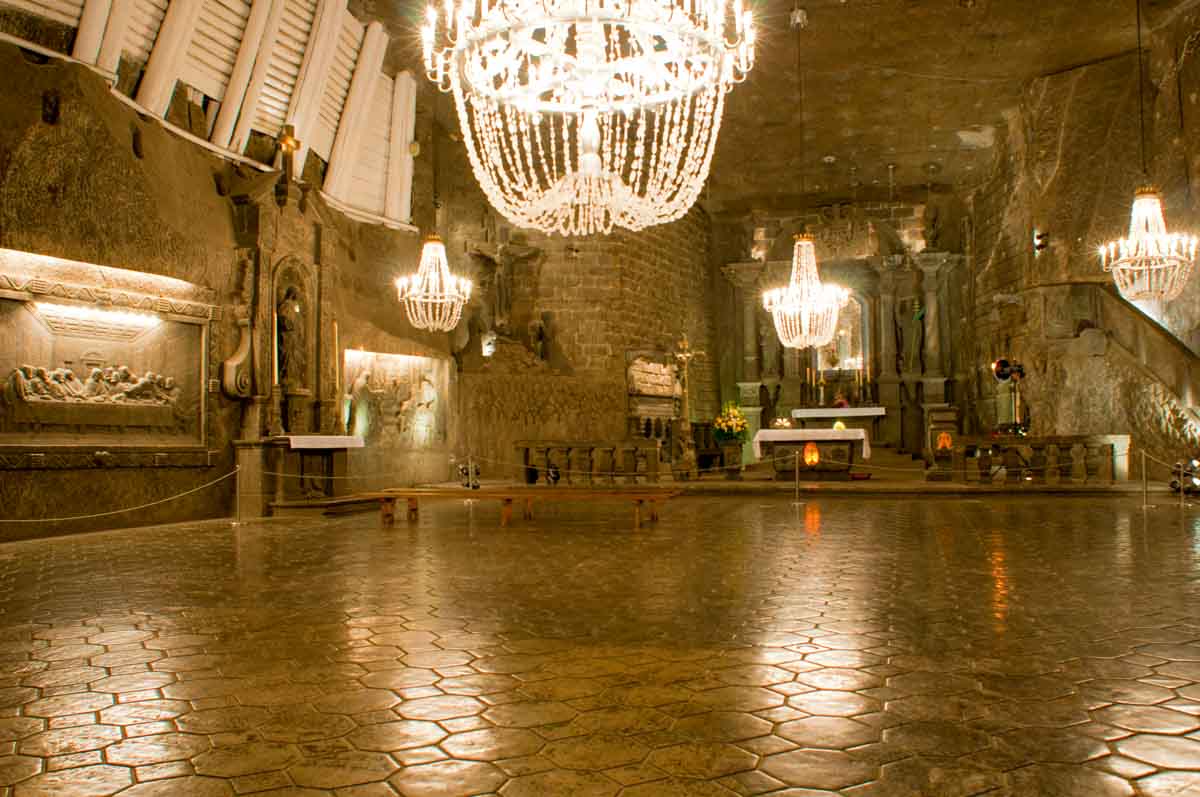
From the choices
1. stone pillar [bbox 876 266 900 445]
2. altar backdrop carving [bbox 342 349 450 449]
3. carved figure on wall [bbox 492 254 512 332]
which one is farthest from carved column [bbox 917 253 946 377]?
altar backdrop carving [bbox 342 349 450 449]

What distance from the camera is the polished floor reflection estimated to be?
219cm

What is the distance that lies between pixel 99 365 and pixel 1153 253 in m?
11.3

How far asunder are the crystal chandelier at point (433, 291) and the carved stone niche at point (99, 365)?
2989mm

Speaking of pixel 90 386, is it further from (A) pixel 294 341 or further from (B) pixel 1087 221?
(B) pixel 1087 221

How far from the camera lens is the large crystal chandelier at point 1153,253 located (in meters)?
9.34

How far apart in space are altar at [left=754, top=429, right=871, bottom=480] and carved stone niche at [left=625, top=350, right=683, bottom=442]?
8.81 feet

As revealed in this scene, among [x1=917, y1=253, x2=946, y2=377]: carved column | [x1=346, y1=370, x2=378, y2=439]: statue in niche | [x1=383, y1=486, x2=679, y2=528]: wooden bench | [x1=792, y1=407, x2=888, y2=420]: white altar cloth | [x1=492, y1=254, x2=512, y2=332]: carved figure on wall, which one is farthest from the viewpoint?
[x1=917, y1=253, x2=946, y2=377]: carved column

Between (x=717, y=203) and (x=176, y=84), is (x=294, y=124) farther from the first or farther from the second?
(x=717, y=203)

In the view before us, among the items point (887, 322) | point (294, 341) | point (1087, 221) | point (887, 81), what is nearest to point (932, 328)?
point (887, 322)

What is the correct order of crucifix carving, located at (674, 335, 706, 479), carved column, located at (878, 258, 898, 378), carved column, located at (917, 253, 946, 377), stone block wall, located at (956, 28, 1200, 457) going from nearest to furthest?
stone block wall, located at (956, 28, 1200, 457), crucifix carving, located at (674, 335, 706, 479), carved column, located at (917, 253, 946, 377), carved column, located at (878, 258, 898, 378)

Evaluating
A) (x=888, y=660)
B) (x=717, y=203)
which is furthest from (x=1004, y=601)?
(x=717, y=203)

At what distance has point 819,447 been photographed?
13.1 metres

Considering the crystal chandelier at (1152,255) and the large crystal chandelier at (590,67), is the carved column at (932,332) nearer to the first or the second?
the crystal chandelier at (1152,255)

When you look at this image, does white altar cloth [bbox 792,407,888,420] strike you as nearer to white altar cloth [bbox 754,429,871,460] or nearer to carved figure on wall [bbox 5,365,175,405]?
white altar cloth [bbox 754,429,871,460]
